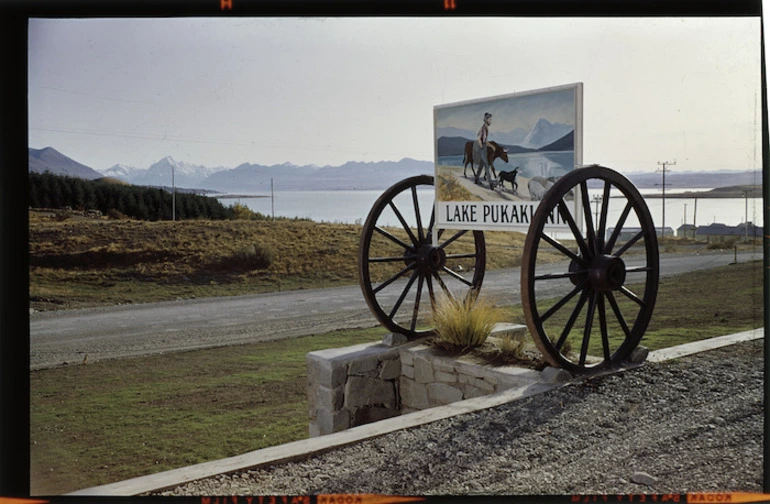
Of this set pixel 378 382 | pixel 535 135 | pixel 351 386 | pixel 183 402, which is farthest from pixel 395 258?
pixel 183 402

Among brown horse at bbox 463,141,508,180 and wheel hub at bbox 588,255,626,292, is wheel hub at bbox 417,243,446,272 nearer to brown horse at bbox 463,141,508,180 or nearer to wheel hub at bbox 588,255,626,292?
brown horse at bbox 463,141,508,180

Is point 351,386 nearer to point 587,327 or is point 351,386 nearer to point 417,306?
point 417,306

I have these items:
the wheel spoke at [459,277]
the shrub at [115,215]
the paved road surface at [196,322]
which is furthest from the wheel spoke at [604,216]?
the shrub at [115,215]

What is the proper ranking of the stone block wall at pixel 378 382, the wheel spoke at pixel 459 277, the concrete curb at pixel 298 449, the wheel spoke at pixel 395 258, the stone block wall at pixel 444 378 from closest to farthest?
the concrete curb at pixel 298 449 < the stone block wall at pixel 444 378 < the stone block wall at pixel 378 382 < the wheel spoke at pixel 395 258 < the wheel spoke at pixel 459 277

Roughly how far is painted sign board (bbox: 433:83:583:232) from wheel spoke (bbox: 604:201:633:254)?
0.41 meters

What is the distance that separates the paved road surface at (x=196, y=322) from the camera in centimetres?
1003

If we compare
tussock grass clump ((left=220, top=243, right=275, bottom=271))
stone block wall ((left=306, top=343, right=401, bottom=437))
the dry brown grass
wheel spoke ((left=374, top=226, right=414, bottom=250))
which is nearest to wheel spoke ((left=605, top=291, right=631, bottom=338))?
stone block wall ((left=306, top=343, right=401, bottom=437))

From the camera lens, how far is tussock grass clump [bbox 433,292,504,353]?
6.14 metres

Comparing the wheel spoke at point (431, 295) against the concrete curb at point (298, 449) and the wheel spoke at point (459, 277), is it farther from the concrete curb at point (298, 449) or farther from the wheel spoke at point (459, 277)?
the concrete curb at point (298, 449)

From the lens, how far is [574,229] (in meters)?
5.15

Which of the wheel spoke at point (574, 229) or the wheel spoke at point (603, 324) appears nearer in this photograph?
the wheel spoke at point (574, 229)

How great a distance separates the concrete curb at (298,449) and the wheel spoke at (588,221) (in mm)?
1101

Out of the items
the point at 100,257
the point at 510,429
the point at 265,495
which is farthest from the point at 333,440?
the point at 100,257

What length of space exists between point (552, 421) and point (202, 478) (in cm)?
220
